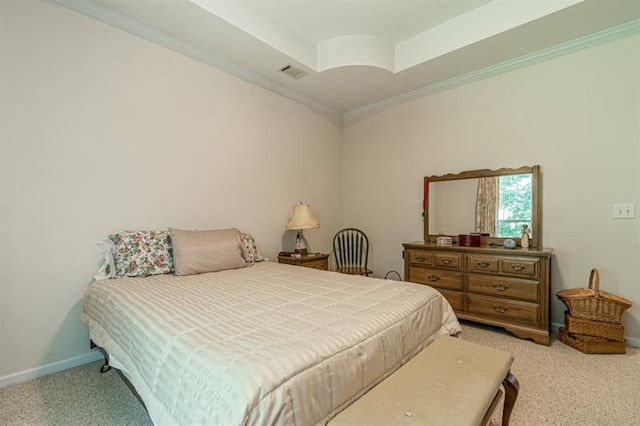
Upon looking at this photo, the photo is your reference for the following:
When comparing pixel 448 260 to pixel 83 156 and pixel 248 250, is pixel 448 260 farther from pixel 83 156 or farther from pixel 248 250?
pixel 83 156

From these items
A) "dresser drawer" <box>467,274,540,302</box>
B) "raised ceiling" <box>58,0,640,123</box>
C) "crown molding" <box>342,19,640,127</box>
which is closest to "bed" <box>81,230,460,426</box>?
"dresser drawer" <box>467,274,540,302</box>

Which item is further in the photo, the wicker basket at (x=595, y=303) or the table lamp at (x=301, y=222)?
the table lamp at (x=301, y=222)

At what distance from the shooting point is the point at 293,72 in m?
3.15

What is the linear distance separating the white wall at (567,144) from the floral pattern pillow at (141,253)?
2.74 metres

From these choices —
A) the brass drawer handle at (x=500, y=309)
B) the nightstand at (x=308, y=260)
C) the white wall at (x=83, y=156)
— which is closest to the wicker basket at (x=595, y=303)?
the brass drawer handle at (x=500, y=309)

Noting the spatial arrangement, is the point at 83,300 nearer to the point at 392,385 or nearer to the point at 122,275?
the point at 122,275

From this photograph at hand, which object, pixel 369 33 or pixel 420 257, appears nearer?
pixel 369 33

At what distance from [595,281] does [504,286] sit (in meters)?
0.63

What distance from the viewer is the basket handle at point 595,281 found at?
7.61 feet

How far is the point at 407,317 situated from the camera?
57.1 inches

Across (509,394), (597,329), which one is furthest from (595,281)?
(509,394)

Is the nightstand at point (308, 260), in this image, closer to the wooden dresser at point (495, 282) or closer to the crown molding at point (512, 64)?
the wooden dresser at point (495, 282)

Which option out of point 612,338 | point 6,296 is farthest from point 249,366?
point 612,338

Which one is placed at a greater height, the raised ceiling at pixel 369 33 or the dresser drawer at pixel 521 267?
the raised ceiling at pixel 369 33
